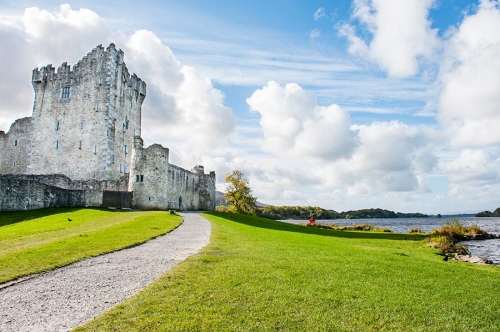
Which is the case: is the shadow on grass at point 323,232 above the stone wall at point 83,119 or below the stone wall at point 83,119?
below

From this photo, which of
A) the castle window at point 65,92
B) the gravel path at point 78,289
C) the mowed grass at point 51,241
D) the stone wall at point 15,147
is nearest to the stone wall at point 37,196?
the mowed grass at point 51,241

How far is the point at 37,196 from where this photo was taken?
3347 cm

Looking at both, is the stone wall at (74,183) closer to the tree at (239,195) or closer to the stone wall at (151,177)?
the stone wall at (151,177)

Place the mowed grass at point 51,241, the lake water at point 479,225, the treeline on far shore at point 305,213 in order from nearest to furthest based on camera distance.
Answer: the mowed grass at point 51,241 → the lake water at point 479,225 → the treeline on far shore at point 305,213

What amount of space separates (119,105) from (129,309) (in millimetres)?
45910

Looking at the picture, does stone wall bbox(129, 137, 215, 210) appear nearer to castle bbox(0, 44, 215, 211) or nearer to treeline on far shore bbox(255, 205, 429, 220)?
castle bbox(0, 44, 215, 211)

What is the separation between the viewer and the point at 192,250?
13492mm

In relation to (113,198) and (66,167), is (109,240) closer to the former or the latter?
(113,198)

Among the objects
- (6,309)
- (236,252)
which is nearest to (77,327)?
(6,309)

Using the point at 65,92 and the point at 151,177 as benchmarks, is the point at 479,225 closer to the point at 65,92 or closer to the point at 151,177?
the point at 151,177

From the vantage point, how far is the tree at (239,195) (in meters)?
63.3

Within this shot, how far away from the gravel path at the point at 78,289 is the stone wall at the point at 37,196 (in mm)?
23874

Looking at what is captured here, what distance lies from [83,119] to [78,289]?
42.8 meters

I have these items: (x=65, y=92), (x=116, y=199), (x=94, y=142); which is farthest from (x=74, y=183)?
(x=65, y=92)
